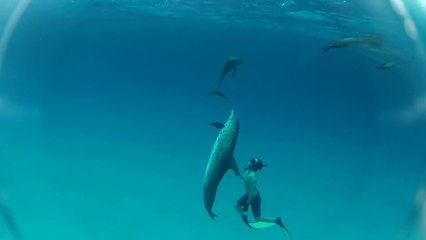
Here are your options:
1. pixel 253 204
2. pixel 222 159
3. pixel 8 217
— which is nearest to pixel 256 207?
pixel 253 204

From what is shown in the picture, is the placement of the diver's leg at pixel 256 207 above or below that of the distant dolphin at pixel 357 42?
below

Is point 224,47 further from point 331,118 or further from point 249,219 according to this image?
point 249,219

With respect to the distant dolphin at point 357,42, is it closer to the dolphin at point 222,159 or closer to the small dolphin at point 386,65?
the small dolphin at point 386,65

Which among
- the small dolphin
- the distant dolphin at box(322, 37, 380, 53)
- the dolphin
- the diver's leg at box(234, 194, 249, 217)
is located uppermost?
the distant dolphin at box(322, 37, 380, 53)

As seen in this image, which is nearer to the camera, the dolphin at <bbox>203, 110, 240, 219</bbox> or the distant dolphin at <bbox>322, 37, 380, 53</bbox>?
the dolphin at <bbox>203, 110, 240, 219</bbox>

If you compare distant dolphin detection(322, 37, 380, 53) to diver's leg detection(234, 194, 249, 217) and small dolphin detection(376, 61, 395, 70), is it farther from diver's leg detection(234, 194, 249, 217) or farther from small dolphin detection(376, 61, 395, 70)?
diver's leg detection(234, 194, 249, 217)

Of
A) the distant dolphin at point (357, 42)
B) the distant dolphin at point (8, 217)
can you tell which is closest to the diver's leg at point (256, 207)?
the distant dolphin at point (357, 42)

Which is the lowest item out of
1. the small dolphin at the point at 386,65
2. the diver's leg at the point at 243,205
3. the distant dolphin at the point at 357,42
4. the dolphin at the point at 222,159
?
the diver's leg at the point at 243,205

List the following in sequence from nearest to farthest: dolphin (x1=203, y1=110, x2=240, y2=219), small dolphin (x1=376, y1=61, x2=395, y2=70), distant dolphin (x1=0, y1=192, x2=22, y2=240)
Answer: dolphin (x1=203, y1=110, x2=240, y2=219), small dolphin (x1=376, y1=61, x2=395, y2=70), distant dolphin (x1=0, y1=192, x2=22, y2=240)

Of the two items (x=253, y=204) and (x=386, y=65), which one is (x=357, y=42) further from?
(x=253, y=204)

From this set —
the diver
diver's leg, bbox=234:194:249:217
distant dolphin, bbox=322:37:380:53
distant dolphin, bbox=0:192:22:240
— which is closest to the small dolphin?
distant dolphin, bbox=322:37:380:53

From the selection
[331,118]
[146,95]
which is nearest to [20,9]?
[146,95]

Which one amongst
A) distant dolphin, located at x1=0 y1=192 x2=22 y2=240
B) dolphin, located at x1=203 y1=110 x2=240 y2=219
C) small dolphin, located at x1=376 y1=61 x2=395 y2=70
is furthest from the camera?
distant dolphin, located at x1=0 y1=192 x2=22 y2=240

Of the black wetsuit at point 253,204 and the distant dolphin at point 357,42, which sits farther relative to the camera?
the distant dolphin at point 357,42
